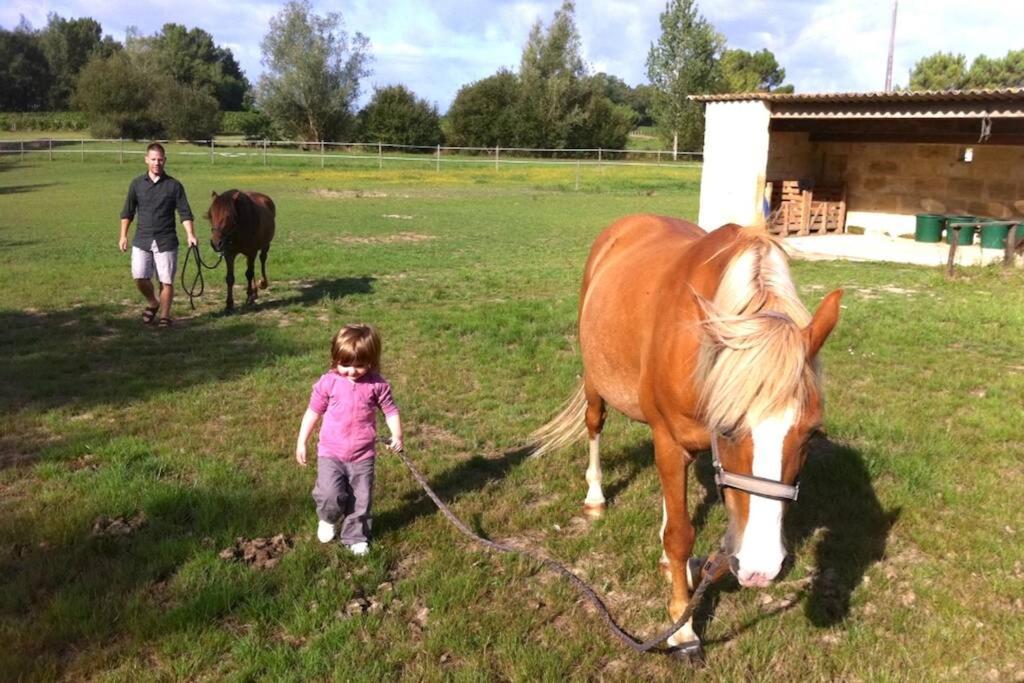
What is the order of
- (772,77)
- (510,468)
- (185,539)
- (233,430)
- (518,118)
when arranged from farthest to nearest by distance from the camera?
1. (772,77)
2. (518,118)
3. (233,430)
4. (510,468)
5. (185,539)

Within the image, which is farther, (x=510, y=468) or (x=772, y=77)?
(x=772, y=77)

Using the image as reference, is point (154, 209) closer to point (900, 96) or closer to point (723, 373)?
point (723, 373)

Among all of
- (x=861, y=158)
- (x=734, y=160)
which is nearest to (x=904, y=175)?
(x=861, y=158)

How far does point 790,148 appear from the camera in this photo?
1722 centimetres

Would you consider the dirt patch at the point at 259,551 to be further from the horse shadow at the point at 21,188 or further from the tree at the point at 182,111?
the tree at the point at 182,111

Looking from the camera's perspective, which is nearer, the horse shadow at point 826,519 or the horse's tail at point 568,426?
the horse shadow at point 826,519

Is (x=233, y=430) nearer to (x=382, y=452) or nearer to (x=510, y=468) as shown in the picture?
(x=382, y=452)

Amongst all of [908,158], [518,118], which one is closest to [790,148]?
[908,158]

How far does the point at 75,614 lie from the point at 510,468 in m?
2.42

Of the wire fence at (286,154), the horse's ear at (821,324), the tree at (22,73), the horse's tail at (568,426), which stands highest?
the tree at (22,73)

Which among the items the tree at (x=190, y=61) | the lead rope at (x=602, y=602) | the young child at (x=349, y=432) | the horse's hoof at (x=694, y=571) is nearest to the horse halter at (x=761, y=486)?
the lead rope at (x=602, y=602)

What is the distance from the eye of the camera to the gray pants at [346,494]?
3.44 meters

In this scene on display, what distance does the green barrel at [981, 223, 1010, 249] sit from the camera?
13.8 metres

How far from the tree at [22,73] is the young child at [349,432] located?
90.5 meters
